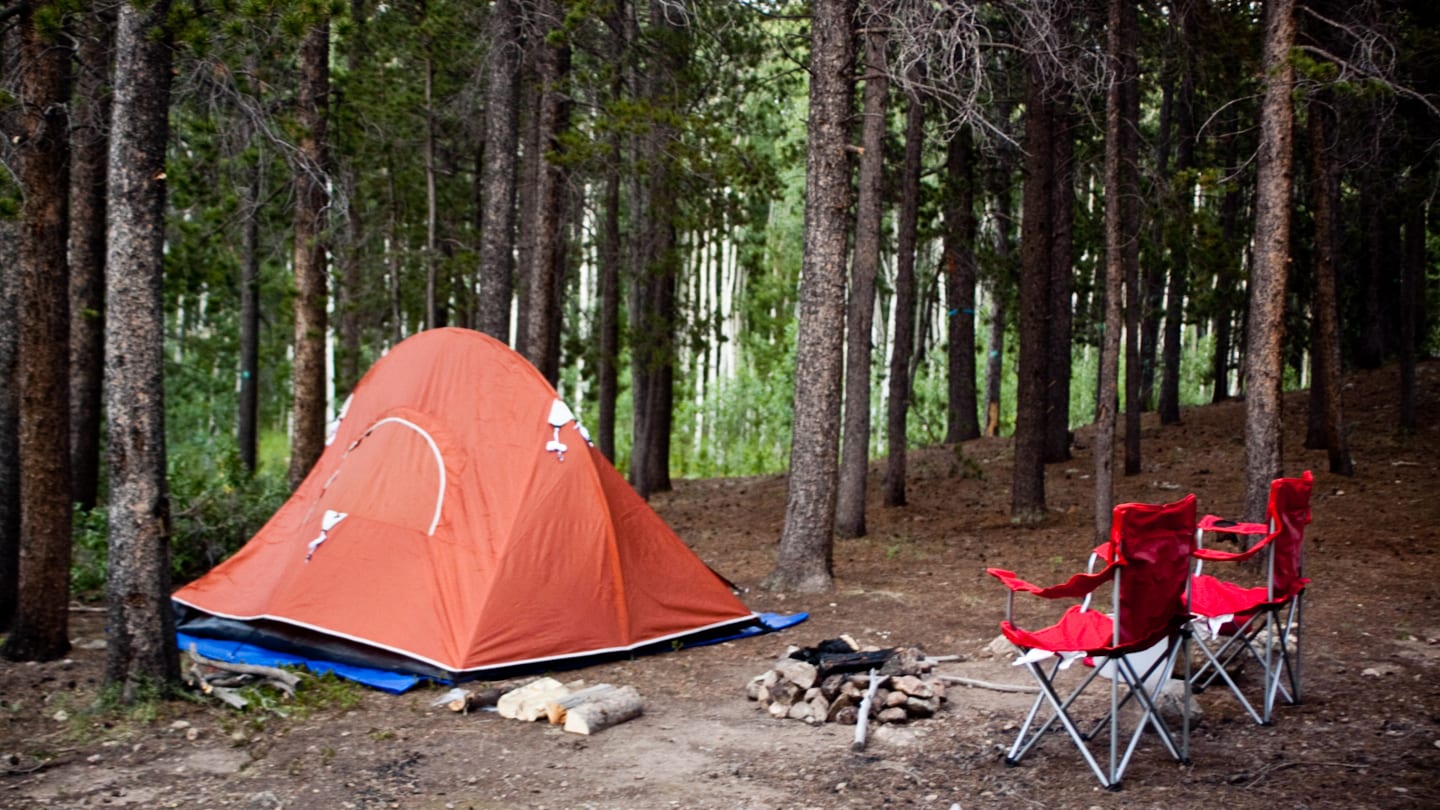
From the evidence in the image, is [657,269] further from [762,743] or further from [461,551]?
[762,743]

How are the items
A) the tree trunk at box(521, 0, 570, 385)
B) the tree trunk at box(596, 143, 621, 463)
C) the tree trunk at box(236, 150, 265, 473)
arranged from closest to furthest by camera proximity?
the tree trunk at box(521, 0, 570, 385), the tree trunk at box(596, 143, 621, 463), the tree trunk at box(236, 150, 265, 473)

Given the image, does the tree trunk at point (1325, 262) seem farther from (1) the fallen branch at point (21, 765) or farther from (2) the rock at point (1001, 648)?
(1) the fallen branch at point (21, 765)

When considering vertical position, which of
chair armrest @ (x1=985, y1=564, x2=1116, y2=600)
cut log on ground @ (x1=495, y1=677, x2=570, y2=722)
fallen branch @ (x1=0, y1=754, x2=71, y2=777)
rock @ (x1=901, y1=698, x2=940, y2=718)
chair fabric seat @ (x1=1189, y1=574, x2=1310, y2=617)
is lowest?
fallen branch @ (x1=0, y1=754, x2=71, y2=777)

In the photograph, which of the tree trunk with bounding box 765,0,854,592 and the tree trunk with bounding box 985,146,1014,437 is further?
the tree trunk with bounding box 985,146,1014,437

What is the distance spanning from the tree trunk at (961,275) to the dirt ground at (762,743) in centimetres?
735

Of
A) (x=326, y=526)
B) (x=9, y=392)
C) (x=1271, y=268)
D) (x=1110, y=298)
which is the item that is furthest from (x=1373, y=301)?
(x=9, y=392)

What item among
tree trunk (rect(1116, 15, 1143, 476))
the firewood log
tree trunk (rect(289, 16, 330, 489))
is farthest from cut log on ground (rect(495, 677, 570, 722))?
tree trunk (rect(1116, 15, 1143, 476))

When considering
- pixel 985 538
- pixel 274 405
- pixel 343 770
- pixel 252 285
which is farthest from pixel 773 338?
pixel 343 770

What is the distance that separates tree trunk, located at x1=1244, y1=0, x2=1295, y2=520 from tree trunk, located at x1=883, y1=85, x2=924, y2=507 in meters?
4.70

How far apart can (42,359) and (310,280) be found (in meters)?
4.77

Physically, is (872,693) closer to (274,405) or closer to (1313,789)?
(1313,789)

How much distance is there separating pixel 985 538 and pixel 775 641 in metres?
4.82

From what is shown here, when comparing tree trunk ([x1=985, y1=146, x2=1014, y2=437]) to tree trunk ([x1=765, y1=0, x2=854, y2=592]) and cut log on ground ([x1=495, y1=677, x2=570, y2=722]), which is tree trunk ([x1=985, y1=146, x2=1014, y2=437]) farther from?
cut log on ground ([x1=495, y1=677, x2=570, y2=722])

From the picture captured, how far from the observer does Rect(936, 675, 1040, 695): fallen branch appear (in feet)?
21.6
